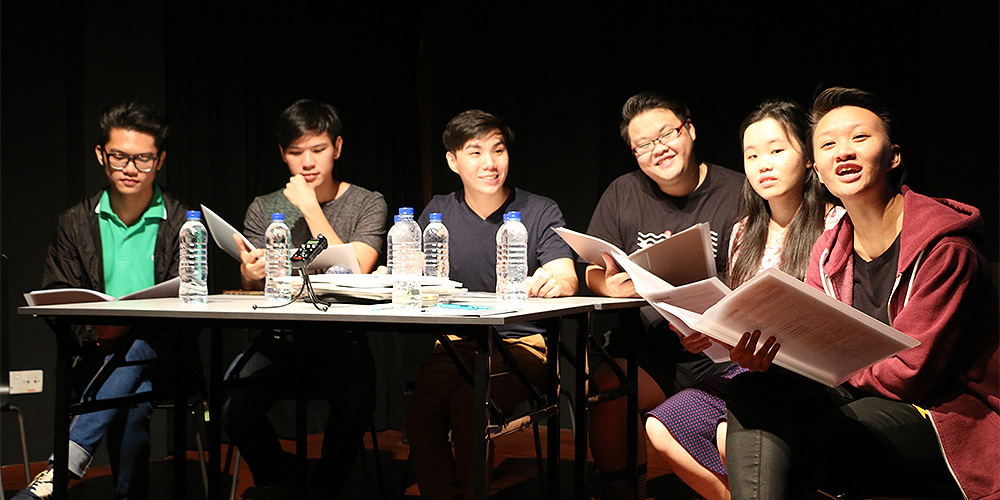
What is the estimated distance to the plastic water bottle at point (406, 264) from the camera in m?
1.89

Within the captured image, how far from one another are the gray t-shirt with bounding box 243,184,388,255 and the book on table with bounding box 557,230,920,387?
5.41 ft

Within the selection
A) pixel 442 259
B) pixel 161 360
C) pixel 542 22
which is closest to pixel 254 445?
pixel 161 360

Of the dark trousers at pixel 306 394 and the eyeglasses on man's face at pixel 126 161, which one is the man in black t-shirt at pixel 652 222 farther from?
the eyeglasses on man's face at pixel 126 161

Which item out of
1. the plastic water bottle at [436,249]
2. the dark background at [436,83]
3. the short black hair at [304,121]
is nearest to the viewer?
the plastic water bottle at [436,249]

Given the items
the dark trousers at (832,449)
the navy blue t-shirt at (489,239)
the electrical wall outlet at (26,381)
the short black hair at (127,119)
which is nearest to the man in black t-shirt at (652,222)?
the navy blue t-shirt at (489,239)

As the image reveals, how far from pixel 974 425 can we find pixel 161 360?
2253 millimetres

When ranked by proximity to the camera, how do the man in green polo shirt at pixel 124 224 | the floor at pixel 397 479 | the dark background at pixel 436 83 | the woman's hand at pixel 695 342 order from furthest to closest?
the dark background at pixel 436 83, the floor at pixel 397 479, the man in green polo shirt at pixel 124 224, the woman's hand at pixel 695 342

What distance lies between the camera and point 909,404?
1464 millimetres

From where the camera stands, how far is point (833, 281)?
176cm

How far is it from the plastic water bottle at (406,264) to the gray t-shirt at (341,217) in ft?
2.74

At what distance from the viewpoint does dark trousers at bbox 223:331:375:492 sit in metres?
2.43

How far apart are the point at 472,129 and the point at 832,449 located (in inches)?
71.2

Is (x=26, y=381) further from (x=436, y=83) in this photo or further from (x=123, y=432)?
(x=436, y=83)

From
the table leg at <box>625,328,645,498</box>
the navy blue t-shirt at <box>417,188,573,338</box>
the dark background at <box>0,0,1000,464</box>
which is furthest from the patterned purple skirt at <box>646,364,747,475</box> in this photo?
the dark background at <box>0,0,1000,464</box>
